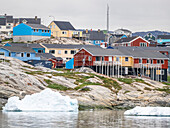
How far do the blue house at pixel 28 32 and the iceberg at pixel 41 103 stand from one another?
6807cm

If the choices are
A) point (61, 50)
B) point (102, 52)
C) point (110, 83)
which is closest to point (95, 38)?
point (61, 50)

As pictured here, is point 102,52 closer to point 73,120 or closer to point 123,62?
point 123,62

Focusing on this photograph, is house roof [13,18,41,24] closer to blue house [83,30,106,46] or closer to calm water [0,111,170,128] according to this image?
blue house [83,30,106,46]

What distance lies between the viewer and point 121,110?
2448 inches

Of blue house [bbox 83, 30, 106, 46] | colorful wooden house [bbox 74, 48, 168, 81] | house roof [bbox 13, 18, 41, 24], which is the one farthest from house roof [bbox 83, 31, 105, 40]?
colorful wooden house [bbox 74, 48, 168, 81]

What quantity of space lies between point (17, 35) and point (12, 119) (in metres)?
78.2

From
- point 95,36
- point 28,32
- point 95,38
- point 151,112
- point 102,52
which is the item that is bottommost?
point 151,112

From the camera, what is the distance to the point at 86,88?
64125 millimetres

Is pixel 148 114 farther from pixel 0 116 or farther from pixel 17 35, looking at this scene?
pixel 17 35

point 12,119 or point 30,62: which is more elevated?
point 30,62

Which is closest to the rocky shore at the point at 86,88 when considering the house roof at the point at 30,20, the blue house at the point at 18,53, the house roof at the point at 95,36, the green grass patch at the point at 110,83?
the green grass patch at the point at 110,83

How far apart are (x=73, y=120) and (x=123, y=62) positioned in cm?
4436

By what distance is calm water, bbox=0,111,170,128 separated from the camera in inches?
1679

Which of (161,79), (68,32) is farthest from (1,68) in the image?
(68,32)
